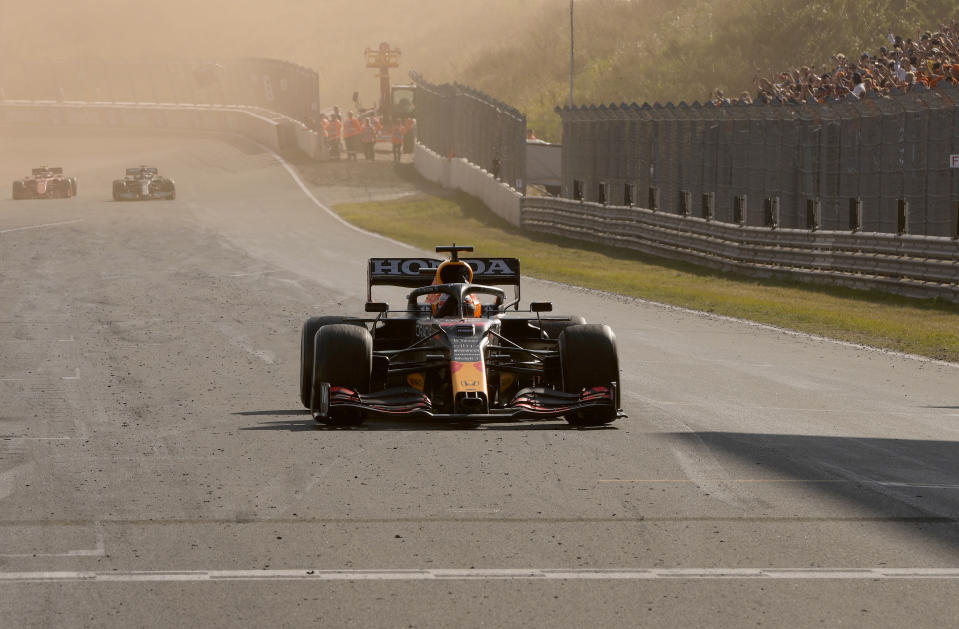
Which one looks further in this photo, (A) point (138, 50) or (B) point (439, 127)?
(A) point (138, 50)

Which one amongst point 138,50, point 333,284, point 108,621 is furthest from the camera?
point 138,50

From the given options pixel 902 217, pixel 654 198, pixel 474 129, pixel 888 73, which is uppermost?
pixel 888 73

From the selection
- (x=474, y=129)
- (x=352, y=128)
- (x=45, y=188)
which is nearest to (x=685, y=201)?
(x=474, y=129)

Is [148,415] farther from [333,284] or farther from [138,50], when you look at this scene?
[138,50]

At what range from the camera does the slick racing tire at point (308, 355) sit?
41.7 ft

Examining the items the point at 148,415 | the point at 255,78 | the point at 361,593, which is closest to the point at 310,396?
the point at 148,415

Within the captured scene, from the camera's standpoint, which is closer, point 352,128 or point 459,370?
point 459,370

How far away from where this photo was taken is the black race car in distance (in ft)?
158

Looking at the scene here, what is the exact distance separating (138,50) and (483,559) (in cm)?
15141

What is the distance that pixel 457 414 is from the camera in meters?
11.6

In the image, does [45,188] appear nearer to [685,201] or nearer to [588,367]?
[685,201]

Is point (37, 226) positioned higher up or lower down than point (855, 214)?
lower down

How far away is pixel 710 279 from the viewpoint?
95.5ft

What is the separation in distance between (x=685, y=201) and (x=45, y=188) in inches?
992
